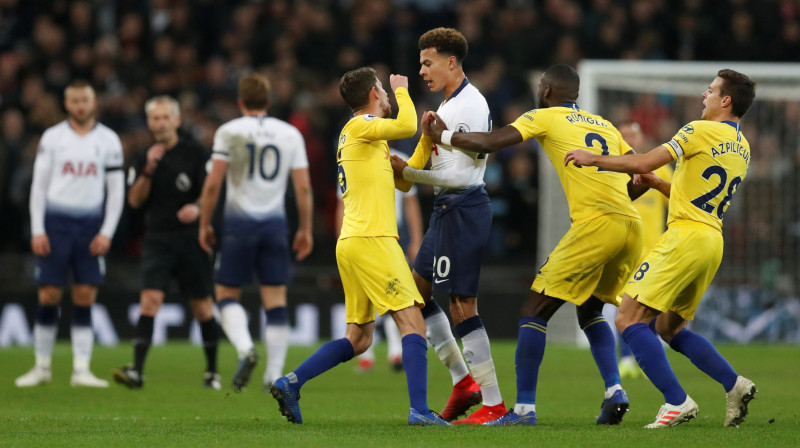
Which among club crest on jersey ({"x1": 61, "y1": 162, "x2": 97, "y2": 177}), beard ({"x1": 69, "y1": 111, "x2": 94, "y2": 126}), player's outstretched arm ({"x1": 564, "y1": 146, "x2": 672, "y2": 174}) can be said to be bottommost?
club crest on jersey ({"x1": 61, "y1": 162, "x2": 97, "y2": 177})

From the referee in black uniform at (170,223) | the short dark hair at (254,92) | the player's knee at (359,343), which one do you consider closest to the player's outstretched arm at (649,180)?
the player's knee at (359,343)

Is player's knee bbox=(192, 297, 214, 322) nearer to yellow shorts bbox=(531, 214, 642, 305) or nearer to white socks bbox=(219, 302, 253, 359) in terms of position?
white socks bbox=(219, 302, 253, 359)

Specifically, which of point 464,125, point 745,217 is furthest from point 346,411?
point 745,217

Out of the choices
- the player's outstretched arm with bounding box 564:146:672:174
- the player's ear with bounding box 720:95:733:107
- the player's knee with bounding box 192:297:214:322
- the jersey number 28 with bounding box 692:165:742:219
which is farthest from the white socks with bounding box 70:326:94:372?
the player's ear with bounding box 720:95:733:107

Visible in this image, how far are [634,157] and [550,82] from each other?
0.81 meters

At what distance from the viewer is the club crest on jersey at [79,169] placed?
10.1 m

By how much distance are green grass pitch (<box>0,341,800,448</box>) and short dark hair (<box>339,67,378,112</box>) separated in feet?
6.42

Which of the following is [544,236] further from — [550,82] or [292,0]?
[550,82]

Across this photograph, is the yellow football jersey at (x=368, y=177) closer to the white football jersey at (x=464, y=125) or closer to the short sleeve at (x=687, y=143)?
the white football jersey at (x=464, y=125)

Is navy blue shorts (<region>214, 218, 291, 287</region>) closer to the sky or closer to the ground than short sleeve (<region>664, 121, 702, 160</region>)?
closer to the ground

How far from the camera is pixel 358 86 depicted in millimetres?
7062

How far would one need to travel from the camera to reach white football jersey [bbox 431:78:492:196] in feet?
23.3

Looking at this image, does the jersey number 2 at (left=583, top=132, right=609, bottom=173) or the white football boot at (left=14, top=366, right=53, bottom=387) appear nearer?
the jersey number 2 at (left=583, top=132, right=609, bottom=173)

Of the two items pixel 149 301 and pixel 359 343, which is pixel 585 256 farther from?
pixel 149 301
